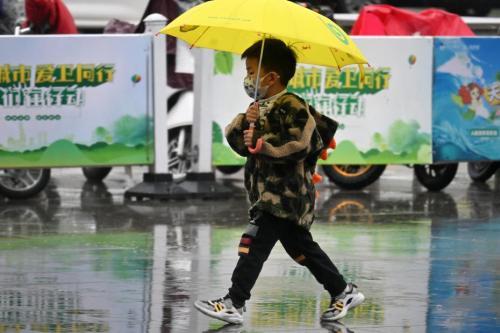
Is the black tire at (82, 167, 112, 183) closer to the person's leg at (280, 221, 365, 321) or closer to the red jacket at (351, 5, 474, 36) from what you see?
the red jacket at (351, 5, 474, 36)

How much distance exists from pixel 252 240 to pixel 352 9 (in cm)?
1338

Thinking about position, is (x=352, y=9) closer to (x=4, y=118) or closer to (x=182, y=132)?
(x=182, y=132)

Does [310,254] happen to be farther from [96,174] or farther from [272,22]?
[96,174]

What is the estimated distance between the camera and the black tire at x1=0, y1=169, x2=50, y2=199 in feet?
42.7

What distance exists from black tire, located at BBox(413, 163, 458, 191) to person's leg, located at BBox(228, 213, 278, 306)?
24.1ft

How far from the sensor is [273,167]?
6.93m

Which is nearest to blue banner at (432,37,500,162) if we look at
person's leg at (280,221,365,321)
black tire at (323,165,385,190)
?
black tire at (323,165,385,190)

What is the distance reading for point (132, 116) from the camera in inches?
511

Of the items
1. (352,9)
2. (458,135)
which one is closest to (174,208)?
(458,135)

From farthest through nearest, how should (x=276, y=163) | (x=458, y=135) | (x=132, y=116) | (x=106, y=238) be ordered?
(x=458, y=135) < (x=132, y=116) < (x=106, y=238) < (x=276, y=163)

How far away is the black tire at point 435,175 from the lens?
14.1m

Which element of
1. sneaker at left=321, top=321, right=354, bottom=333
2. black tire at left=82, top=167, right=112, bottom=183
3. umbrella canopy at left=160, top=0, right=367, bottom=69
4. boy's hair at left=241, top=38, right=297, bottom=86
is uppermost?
umbrella canopy at left=160, top=0, right=367, bottom=69

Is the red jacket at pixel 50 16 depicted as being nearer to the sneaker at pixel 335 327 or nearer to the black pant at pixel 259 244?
the black pant at pixel 259 244

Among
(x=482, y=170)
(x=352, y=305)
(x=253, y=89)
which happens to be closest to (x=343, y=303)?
(x=352, y=305)
